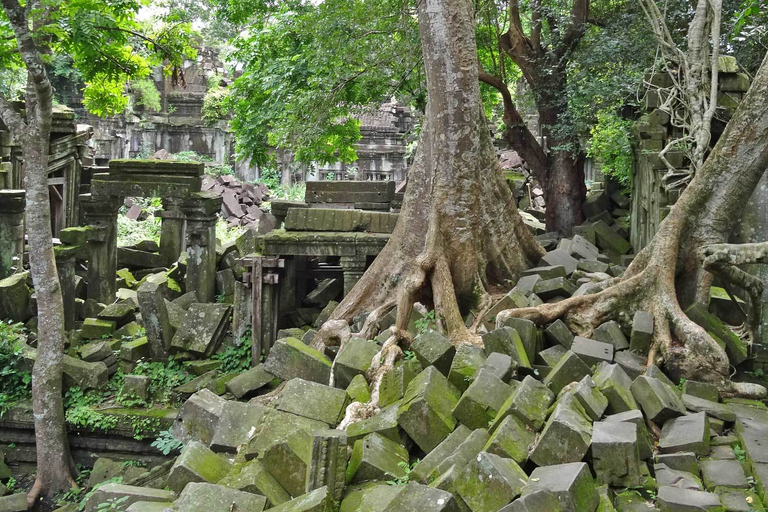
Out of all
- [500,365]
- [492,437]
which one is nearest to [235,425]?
[500,365]

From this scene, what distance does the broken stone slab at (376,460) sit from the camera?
16.5 feet

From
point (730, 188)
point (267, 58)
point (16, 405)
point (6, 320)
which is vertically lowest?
point (16, 405)

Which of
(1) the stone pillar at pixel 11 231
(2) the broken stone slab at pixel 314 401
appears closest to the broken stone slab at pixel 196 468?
(2) the broken stone slab at pixel 314 401

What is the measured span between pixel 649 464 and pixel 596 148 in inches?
291

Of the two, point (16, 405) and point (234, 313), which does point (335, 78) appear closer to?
point (234, 313)

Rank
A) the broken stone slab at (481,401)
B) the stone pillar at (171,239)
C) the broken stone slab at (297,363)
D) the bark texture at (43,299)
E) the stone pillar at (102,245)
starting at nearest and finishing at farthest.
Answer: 1. the broken stone slab at (481,401)
2. the broken stone slab at (297,363)
3. the bark texture at (43,299)
4. the stone pillar at (102,245)
5. the stone pillar at (171,239)

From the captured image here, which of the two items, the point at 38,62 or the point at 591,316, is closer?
the point at 591,316

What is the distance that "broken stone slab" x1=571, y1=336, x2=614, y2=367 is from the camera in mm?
5957

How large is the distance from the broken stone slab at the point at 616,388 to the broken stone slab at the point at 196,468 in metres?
2.77

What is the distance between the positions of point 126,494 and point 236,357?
4.47m

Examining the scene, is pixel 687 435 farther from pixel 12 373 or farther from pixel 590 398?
pixel 12 373

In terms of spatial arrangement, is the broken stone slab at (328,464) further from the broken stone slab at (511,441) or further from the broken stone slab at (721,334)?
the broken stone slab at (721,334)

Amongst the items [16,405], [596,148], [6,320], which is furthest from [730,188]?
[6,320]

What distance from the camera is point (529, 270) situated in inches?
328
